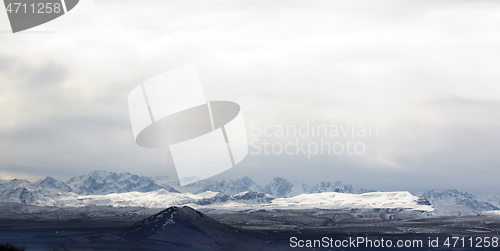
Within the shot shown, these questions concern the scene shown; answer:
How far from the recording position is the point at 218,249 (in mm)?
161250

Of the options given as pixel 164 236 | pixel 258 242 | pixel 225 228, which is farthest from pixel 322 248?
pixel 164 236

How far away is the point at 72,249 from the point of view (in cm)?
16725

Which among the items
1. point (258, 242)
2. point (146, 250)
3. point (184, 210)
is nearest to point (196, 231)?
point (184, 210)

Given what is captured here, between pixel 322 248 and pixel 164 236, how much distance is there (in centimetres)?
6964

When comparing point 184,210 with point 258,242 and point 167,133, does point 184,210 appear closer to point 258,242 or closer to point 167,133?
point 258,242

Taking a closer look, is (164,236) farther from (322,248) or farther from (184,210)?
(322,248)

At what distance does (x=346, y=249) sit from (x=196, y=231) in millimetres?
72087

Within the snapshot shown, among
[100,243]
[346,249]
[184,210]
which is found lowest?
[346,249]

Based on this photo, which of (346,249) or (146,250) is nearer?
(146,250)

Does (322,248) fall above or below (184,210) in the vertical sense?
below

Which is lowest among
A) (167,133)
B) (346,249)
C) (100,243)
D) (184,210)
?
(346,249)

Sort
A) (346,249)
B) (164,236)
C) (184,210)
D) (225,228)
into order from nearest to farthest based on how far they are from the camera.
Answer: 1. (164,236)
2. (184,210)
3. (225,228)
4. (346,249)

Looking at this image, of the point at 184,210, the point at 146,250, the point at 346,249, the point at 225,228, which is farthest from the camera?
the point at 346,249

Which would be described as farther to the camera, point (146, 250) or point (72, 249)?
point (72, 249)
